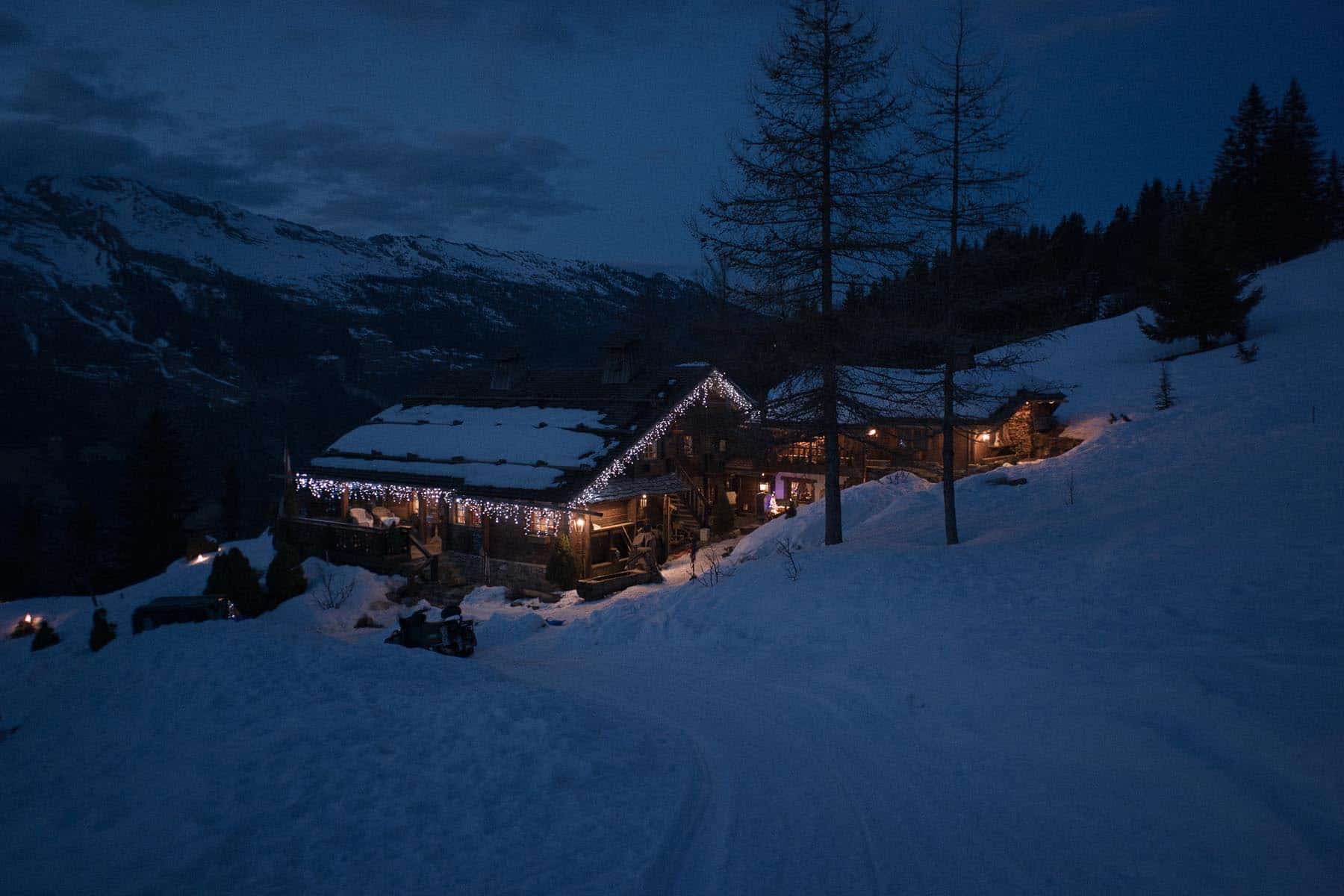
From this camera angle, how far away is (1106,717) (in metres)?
7.93

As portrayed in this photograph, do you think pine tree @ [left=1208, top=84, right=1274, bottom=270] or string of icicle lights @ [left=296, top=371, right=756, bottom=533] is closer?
string of icicle lights @ [left=296, top=371, right=756, bottom=533]

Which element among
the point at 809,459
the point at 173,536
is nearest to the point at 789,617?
the point at 809,459

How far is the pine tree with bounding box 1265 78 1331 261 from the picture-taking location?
175 ft

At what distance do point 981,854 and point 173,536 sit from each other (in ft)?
161

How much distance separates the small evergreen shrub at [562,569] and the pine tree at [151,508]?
3129cm

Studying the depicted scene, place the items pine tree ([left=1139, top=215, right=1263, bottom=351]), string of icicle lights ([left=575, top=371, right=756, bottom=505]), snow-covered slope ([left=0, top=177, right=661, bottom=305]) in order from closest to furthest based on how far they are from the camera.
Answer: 1. string of icicle lights ([left=575, top=371, right=756, bottom=505])
2. pine tree ([left=1139, top=215, right=1263, bottom=351])
3. snow-covered slope ([left=0, top=177, right=661, bottom=305])

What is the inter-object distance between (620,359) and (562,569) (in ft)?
35.1

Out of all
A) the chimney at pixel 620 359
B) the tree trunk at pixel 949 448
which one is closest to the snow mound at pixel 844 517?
the tree trunk at pixel 949 448

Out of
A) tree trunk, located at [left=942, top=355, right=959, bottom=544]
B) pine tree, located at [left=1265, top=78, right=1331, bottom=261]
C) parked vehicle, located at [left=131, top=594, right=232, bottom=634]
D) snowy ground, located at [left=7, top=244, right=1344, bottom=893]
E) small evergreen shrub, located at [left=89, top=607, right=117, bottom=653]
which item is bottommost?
small evergreen shrub, located at [left=89, top=607, right=117, bottom=653]

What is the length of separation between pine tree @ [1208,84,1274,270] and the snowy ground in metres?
51.2

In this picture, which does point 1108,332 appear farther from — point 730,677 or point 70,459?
point 70,459

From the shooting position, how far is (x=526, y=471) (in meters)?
26.4

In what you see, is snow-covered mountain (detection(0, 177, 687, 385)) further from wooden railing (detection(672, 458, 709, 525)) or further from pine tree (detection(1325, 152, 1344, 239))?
pine tree (detection(1325, 152, 1344, 239))

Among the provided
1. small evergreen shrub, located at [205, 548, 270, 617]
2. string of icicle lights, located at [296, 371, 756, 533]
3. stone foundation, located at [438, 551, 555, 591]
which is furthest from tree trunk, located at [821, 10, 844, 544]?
small evergreen shrub, located at [205, 548, 270, 617]
